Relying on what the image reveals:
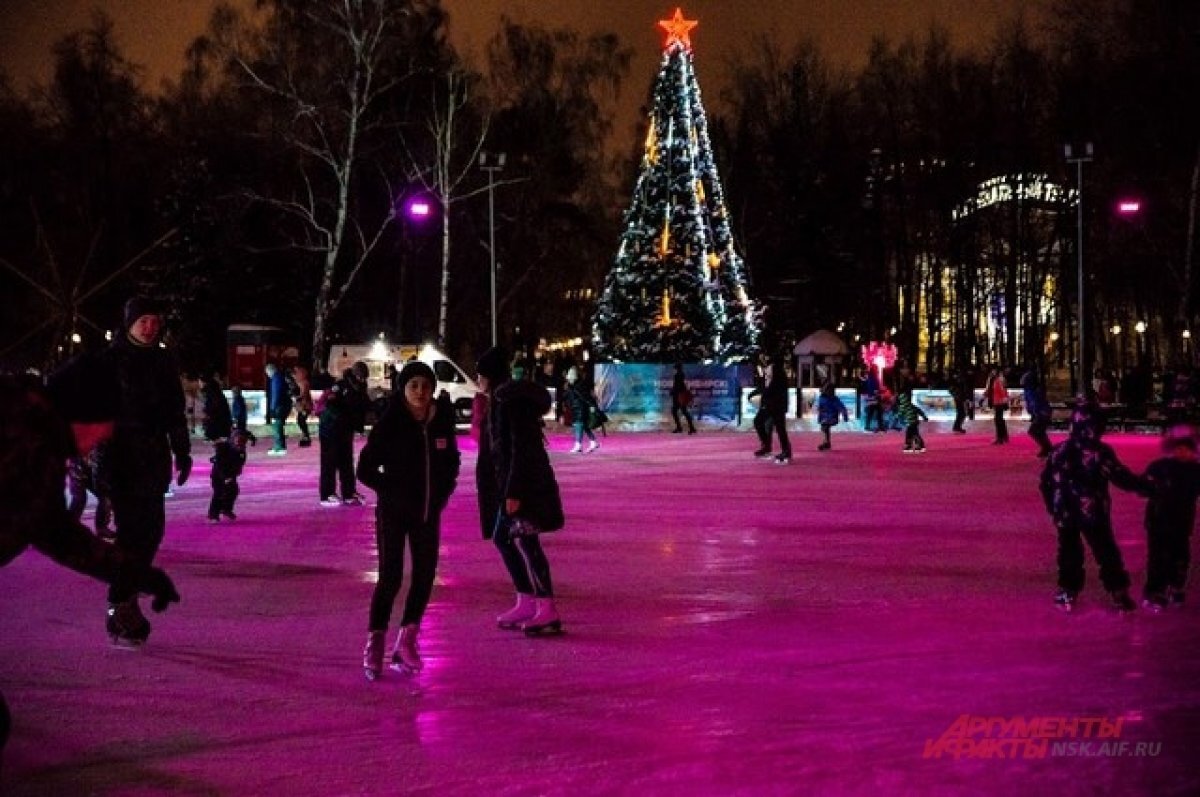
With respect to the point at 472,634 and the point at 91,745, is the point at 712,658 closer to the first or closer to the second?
the point at 472,634

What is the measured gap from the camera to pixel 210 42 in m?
43.8

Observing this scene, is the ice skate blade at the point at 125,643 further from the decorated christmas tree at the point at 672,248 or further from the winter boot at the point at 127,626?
the decorated christmas tree at the point at 672,248

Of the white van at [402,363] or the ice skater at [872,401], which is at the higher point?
the white van at [402,363]

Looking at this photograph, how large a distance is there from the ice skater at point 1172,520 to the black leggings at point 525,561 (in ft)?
11.9

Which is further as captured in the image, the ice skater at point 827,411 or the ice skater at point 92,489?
the ice skater at point 827,411

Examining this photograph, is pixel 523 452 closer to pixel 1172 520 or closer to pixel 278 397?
pixel 1172 520

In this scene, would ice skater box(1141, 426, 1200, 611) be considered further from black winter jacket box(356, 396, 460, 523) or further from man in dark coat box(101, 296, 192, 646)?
man in dark coat box(101, 296, 192, 646)

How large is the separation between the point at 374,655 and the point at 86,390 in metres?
1.99

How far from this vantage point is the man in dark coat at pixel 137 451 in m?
8.04

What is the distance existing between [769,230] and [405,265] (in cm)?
1644

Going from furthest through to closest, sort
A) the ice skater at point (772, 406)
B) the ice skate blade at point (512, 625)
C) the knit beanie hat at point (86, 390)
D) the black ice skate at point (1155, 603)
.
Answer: the ice skater at point (772, 406) < the black ice skate at point (1155, 603) < the ice skate blade at point (512, 625) < the knit beanie hat at point (86, 390)

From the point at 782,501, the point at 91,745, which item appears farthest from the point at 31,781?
the point at 782,501

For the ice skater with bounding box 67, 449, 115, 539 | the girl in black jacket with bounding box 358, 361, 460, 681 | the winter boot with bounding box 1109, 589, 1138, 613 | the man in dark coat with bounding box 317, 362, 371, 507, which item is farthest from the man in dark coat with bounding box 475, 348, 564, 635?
the man in dark coat with bounding box 317, 362, 371, 507

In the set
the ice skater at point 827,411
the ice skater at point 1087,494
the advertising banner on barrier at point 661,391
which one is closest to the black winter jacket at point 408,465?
the ice skater at point 1087,494
